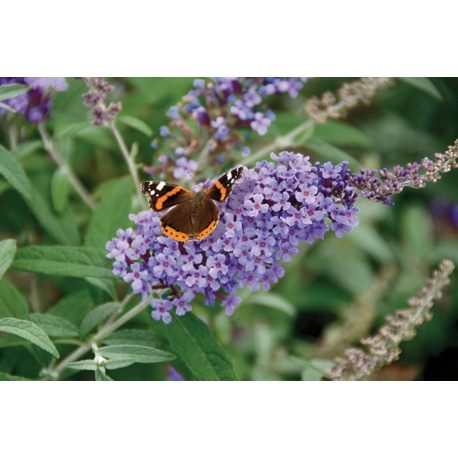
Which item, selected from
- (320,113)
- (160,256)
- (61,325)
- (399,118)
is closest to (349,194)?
(160,256)

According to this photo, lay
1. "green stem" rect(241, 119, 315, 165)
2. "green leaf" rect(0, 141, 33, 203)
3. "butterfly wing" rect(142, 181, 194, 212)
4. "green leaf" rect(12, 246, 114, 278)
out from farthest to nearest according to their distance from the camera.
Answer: "green stem" rect(241, 119, 315, 165) < "green leaf" rect(0, 141, 33, 203) < "green leaf" rect(12, 246, 114, 278) < "butterfly wing" rect(142, 181, 194, 212)

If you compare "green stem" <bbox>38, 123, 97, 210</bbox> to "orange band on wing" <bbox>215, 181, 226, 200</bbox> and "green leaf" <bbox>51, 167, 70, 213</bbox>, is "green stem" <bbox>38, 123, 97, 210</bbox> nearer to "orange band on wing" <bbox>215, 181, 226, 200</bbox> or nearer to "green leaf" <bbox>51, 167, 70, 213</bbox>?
"green leaf" <bbox>51, 167, 70, 213</bbox>

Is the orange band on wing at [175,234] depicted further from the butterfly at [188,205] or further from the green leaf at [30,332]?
the green leaf at [30,332]

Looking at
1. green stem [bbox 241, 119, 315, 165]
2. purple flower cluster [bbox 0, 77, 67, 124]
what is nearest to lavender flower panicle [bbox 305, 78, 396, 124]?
green stem [bbox 241, 119, 315, 165]

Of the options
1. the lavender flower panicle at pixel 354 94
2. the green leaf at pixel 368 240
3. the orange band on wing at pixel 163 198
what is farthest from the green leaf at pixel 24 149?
the green leaf at pixel 368 240

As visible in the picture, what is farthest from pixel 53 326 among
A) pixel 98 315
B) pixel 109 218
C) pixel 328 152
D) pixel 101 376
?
pixel 328 152
